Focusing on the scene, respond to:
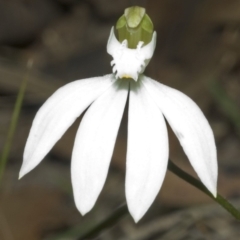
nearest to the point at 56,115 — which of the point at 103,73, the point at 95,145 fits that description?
the point at 95,145

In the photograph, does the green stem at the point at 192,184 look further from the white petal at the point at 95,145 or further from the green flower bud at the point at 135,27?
the green flower bud at the point at 135,27

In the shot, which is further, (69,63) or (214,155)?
(69,63)

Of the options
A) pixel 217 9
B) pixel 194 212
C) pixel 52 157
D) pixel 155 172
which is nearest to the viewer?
pixel 155 172

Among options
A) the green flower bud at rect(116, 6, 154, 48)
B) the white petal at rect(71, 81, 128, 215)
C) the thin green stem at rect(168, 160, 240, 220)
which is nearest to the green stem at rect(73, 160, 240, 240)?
the thin green stem at rect(168, 160, 240, 220)

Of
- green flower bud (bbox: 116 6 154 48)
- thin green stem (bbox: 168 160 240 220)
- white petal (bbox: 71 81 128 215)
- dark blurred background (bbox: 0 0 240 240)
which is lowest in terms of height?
thin green stem (bbox: 168 160 240 220)

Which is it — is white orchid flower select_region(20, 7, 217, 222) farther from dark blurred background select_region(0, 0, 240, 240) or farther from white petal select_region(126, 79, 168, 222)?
dark blurred background select_region(0, 0, 240, 240)

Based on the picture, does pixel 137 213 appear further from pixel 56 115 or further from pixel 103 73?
pixel 103 73

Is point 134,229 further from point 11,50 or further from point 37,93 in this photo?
point 11,50

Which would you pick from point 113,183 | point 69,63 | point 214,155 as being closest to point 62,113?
point 214,155
